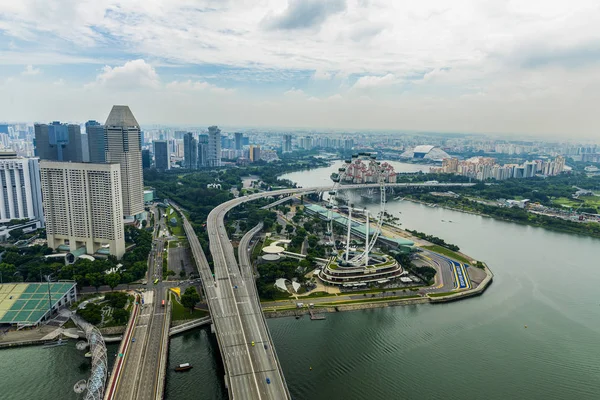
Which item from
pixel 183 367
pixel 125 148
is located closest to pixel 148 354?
pixel 183 367

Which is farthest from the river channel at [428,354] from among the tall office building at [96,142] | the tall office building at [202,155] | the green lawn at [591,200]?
the tall office building at [202,155]

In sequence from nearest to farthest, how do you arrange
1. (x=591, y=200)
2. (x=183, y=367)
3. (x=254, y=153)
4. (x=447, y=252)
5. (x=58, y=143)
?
(x=183, y=367), (x=447, y=252), (x=58, y=143), (x=591, y=200), (x=254, y=153)

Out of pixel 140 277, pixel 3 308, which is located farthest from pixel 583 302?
pixel 3 308

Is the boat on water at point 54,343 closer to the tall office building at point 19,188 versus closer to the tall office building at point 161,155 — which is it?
the tall office building at point 19,188

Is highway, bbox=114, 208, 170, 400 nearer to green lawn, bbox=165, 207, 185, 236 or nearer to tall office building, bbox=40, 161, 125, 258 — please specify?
tall office building, bbox=40, 161, 125, 258

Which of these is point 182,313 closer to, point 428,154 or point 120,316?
point 120,316
